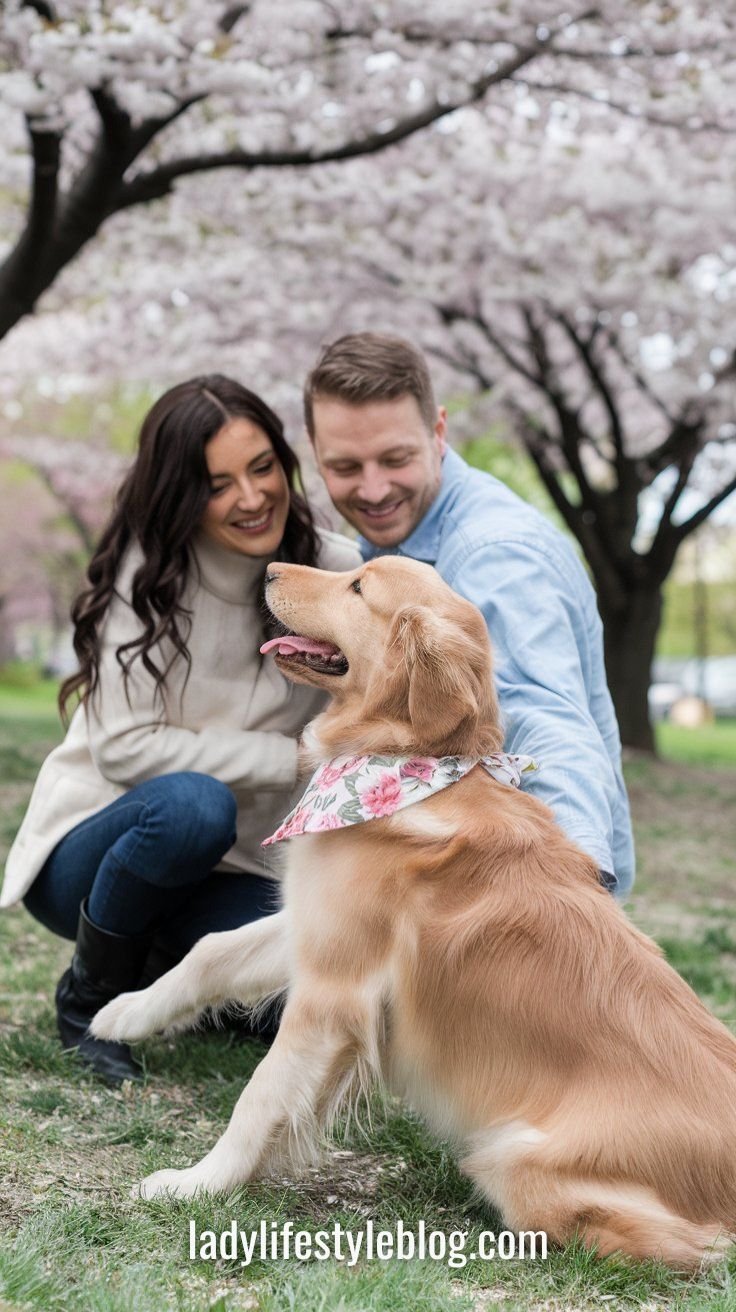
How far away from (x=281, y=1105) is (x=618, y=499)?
1251 cm

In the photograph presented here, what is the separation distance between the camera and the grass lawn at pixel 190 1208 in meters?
2.17

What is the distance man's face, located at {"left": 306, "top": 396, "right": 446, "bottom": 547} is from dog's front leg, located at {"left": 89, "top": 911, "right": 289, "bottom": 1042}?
4.15 feet

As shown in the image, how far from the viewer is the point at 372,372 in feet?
11.4

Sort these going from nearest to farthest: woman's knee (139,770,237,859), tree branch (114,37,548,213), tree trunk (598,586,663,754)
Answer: woman's knee (139,770,237,859) → tree branch (114,37,548,213) → tree trunk (598,586,663,754)

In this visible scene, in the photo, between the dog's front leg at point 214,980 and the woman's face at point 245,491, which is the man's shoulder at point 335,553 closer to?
the woman's face at point 245,491

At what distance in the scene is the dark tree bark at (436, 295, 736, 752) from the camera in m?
13.5

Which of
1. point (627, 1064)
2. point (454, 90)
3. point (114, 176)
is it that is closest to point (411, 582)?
point (627, 1064)

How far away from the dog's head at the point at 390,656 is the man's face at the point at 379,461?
1.96 feet

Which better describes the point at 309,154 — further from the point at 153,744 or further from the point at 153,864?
the point at 153,864

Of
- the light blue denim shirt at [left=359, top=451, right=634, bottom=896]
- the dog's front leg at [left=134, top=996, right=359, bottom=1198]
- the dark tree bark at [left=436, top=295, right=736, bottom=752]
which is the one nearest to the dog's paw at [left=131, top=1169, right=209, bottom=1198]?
the dog's front leg at [left=134, top=996, right=359, bottom=1198]

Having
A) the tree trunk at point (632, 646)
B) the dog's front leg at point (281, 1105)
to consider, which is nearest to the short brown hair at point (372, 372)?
the dog's front leg at point (281, 1105)

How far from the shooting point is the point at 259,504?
3598 millimetres

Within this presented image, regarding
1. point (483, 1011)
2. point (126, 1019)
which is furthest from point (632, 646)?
point (483, 1011)

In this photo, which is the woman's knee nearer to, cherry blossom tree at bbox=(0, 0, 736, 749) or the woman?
the woman
